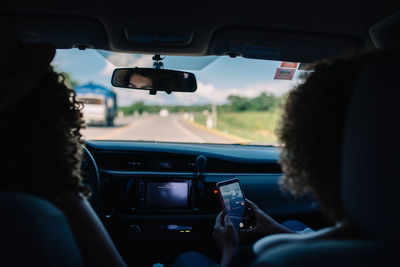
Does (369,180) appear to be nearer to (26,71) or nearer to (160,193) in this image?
(26,71)

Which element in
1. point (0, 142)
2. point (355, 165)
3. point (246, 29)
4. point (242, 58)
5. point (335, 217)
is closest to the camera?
point (355, 165)

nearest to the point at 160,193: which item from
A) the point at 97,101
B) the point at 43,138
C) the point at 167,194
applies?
the point at 167,194

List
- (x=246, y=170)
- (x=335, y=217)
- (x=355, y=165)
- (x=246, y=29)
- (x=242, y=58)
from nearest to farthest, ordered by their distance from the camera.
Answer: (x=355, y=165), (x=335, y=217), (x=246, y=29), (x=242, y=58), (x=246, y=170)

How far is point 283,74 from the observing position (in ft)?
13.3

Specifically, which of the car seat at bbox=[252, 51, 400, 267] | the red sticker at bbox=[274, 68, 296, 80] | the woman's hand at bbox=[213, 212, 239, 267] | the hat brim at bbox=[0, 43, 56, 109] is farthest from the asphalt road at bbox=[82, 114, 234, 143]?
the car seat at bbox=[252, 51, 400, 267]

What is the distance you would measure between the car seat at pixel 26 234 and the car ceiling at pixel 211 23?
6.65 ft

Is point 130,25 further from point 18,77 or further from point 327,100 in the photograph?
point 327,100

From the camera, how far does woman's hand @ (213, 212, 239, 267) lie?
Result: 2013 millimetres

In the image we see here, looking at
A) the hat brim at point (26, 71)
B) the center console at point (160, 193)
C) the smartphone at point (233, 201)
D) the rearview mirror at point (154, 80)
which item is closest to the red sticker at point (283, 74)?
the rearview mirror at point (154, 80)

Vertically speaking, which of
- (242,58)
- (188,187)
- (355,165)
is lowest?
(188,187)

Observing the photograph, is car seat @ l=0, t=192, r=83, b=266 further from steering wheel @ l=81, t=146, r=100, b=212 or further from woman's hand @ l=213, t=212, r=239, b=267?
steering wheel @ l=81, t=146, r=100, b=212

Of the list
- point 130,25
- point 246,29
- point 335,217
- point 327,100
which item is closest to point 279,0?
point 246,29

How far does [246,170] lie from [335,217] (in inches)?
125

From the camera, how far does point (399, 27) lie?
A: 2.93m
